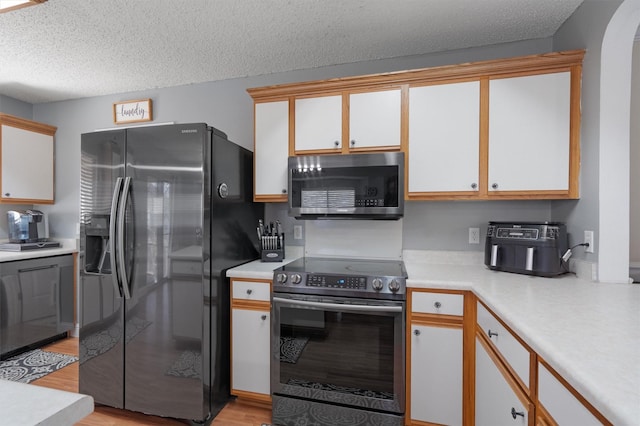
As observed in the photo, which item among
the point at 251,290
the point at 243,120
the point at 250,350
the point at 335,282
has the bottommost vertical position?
the point at 250,350

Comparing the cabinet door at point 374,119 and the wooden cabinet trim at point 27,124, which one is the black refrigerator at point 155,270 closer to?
the cabinet door at point 374,119

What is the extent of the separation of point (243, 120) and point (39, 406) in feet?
8.40

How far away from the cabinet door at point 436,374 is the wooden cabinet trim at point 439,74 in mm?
1563

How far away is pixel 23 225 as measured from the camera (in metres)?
2.95

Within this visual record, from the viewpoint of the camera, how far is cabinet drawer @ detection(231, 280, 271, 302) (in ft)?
6.38

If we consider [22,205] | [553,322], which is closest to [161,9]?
[553,322]

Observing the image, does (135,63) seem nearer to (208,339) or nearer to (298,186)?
(298,186)

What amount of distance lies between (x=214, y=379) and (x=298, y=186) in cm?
137

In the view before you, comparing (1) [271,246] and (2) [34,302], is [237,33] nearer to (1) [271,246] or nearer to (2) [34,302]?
(1) [271,246]

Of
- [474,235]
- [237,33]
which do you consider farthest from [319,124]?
[474,235]

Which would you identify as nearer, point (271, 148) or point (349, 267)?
point (349, 267)

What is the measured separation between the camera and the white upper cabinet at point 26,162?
2895 mm

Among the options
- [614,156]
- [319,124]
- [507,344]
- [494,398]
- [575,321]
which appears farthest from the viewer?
[319,124]

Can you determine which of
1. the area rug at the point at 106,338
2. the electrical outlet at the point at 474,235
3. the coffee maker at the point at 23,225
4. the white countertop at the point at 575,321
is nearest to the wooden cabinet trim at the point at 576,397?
the white countertop at the point at 575,321
